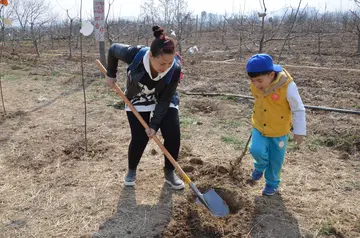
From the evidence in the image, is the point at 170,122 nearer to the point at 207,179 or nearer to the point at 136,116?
the point at 136,116

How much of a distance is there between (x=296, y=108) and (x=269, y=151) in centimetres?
45

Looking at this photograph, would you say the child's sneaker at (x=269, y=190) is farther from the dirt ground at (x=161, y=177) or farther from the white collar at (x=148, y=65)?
the white collar at (x=148, y=65)

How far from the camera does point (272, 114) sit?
2.45 metres

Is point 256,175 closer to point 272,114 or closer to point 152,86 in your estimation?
point 272,114

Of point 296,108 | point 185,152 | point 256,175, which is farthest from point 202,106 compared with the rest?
point 296,108

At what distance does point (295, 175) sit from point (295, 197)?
0.41 m

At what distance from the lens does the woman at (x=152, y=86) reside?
2232 millimetres

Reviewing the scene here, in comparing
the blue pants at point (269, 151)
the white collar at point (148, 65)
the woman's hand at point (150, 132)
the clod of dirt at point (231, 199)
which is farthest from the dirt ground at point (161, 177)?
the white collar at point (148, 65)

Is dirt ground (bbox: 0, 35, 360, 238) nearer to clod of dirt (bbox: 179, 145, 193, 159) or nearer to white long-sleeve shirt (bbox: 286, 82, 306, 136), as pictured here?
clod of dirt (bbox: 179, 145, 193, 159)

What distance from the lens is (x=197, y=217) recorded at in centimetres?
245

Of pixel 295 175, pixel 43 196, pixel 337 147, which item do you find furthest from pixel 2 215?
pixel 337 147

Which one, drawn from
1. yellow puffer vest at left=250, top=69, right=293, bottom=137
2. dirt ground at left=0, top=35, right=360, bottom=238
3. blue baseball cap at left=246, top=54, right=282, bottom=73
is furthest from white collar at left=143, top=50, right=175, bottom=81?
dirt ground at left=0, top=35, right=360, bottom=238

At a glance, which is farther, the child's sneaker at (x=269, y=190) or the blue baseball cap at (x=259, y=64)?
the child's sneaker at (x=269, y=190)

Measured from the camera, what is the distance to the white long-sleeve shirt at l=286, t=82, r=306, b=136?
2.31 m
